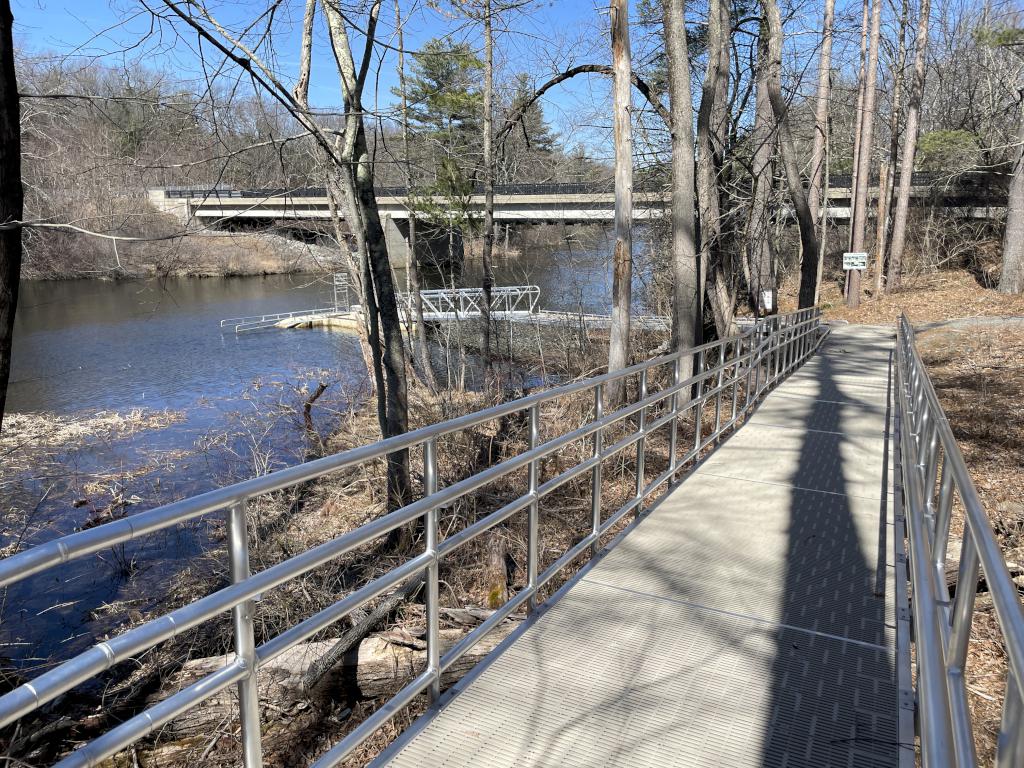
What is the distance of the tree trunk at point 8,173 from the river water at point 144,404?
6.25 ft

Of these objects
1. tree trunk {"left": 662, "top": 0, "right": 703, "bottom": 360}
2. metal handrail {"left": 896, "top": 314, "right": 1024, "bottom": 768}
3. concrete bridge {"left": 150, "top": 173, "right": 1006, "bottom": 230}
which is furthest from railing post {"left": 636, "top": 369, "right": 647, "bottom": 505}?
concrete bridge {"left": 150, "top": 173, "right": 1006, "bottom": 230}

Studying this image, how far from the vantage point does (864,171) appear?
82.2 feet

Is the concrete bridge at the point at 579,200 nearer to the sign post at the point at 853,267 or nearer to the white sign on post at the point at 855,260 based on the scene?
the sign post at the point at 853,267

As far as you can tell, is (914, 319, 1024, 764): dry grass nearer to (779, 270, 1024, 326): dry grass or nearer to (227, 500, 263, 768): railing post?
(227, 500, 263, 768): railing post

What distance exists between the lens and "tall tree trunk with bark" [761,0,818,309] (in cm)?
1309

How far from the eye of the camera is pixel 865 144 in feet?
83.6

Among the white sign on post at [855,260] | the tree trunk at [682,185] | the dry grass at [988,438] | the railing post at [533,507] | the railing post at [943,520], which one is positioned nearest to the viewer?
the railing post at [943,520]

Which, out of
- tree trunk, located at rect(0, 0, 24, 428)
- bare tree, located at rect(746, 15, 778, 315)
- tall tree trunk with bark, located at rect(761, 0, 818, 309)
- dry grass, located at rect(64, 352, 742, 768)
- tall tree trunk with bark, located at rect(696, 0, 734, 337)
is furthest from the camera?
A: bare tree, located at rect(746, 15, 778, 315)

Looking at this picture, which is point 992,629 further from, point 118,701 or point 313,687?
point 118,701

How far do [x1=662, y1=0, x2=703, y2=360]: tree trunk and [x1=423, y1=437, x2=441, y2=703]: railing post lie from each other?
24.8 ft

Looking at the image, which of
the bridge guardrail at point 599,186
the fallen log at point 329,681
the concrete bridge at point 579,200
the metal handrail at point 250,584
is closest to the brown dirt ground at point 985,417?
the metal handrail at point 250,584

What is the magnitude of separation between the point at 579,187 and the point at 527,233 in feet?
39.0

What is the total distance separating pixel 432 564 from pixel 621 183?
7856mm

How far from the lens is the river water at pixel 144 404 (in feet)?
29.4
